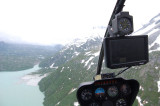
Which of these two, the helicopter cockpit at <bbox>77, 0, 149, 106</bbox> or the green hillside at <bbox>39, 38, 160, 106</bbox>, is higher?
the helicopter cockpit at <bbox>77, 0, 149, 106</bbox>

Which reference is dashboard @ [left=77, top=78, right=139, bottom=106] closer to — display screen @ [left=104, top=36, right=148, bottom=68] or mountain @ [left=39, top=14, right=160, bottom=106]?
display screen @ [left=104, top=36, right=148, bottom=68]

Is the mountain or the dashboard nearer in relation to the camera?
the dashboard

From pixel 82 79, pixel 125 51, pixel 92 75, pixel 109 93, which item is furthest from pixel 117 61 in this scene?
pixel 82 79

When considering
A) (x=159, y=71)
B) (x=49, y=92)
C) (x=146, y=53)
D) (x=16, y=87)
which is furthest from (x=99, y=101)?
(x=16, y=87)

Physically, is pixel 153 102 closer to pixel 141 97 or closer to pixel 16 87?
pixel 141 97

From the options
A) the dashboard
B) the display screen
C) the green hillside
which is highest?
the display screen

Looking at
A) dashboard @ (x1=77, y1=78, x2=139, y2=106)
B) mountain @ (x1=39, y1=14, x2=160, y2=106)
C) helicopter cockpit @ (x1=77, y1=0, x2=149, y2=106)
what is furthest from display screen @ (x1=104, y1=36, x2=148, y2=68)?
mountain @ (x1=39, y1=14, x2=160, y2=106)

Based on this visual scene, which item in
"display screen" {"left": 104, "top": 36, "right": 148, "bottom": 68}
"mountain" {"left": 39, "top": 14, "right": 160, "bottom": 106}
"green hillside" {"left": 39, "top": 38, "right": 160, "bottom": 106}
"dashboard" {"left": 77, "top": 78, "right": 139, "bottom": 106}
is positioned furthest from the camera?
"green hillside" {"left": 39, "top": 38, "right": 160, "bottom": 106}

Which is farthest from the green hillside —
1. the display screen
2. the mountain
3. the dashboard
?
the display screen

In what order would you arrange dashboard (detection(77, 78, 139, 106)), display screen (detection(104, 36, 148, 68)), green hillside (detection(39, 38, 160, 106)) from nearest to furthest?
display screen (detection(104, 36, 148, 68))
dashboard (detection(77, 78, 139, 106))
green hillside (detection(39, 38, 160, 106))

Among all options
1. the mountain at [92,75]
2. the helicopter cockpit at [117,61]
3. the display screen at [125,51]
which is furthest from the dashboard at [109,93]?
the mountain at [92,75]
